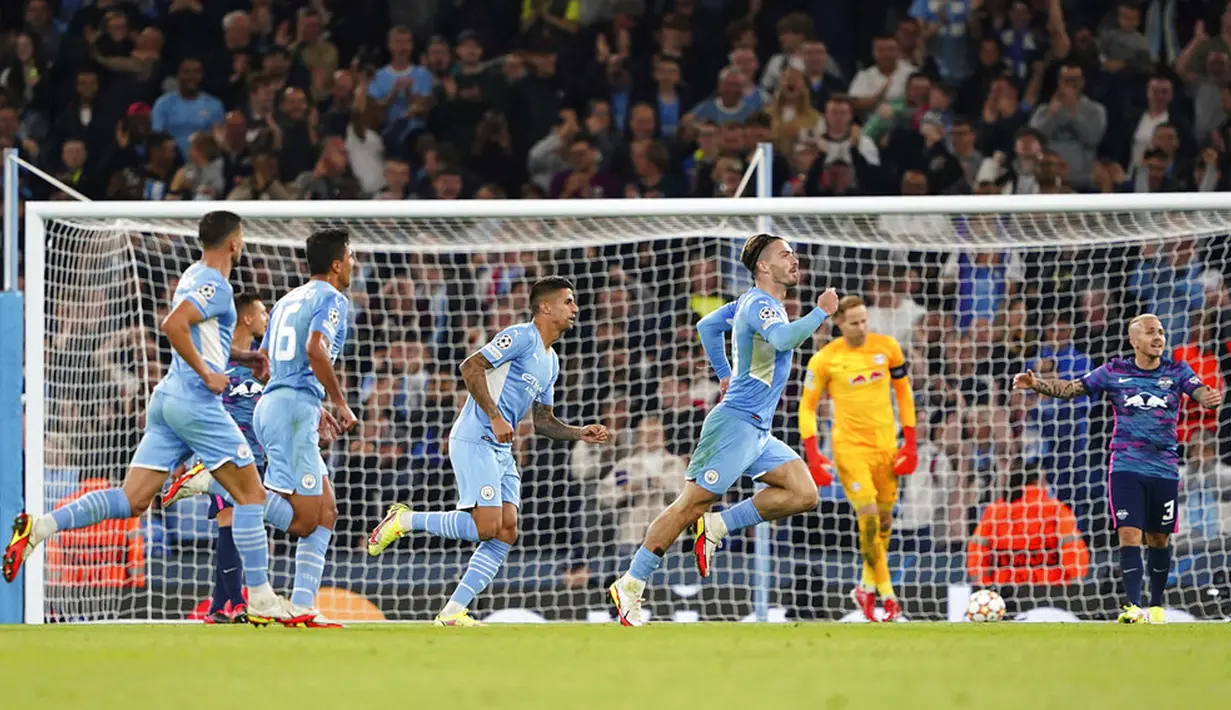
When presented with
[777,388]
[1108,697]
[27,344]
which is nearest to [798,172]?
[777,388]

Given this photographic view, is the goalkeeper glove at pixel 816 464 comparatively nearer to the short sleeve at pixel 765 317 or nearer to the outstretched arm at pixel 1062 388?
the outstretched arm at pixel 1062 388

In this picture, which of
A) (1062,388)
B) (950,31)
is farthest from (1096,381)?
(950,31)

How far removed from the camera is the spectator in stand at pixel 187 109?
1603 centimetres

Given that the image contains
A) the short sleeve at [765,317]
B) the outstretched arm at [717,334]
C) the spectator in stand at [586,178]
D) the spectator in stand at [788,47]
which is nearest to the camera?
the short sleeve at [765,317]

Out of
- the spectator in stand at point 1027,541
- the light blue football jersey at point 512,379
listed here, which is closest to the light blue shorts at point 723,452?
the light blue football jersey at point 512,379

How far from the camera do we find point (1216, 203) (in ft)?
36.6

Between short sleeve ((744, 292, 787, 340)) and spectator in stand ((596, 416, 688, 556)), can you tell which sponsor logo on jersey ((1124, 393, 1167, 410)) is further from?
spectator in stand ((596, 416, 688, 556))

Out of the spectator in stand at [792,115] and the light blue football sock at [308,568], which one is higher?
Answer: the spectator in stand at [792,115]

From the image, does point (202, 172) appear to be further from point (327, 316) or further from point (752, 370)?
point (752, 370)

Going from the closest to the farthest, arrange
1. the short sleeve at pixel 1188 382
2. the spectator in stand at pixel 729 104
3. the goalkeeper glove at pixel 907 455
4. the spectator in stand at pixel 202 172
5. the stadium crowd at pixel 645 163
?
the short sleeve at pixel 1188 382
the goalkeeper glove at pixel 907 455
the stadium crowd at pixel 645 163
the spectator in stand at pixel 202 172
the spectator in stand at pixel 729 104

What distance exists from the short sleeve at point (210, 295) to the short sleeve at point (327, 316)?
0.41 meters

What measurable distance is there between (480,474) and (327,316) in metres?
1.29

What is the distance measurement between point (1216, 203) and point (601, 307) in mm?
4283

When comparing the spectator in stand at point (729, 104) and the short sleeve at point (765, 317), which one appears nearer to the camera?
the short sleeve at point (765, 317)
